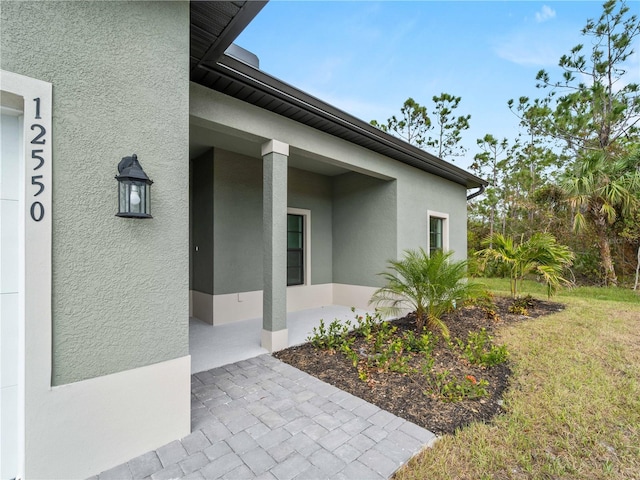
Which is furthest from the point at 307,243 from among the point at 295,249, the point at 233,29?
the point at 233,29

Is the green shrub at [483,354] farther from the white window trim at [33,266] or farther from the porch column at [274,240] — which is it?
the white window trim at [33,266]

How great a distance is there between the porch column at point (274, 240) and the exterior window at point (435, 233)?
17.5 ft

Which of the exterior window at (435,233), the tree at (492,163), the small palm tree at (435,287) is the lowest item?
the small palm tree at (435,287)

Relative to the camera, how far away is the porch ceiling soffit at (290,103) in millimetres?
3527

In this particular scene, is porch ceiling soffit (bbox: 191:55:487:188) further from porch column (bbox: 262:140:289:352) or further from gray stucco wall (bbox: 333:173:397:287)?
gray stucco wall (bbox: 333:173:397:287)

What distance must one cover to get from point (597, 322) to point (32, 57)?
31.0 feet

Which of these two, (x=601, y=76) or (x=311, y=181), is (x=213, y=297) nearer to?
(x=311, y=181)

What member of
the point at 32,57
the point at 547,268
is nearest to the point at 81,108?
the point at 32,57

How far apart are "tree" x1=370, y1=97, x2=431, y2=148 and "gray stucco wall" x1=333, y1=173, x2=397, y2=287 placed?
926 centimetres

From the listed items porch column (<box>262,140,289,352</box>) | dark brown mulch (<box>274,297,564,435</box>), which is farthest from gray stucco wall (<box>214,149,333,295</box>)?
dark brown mulch (<box>274,297,564,435</box>)

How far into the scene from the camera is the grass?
2.22 metres

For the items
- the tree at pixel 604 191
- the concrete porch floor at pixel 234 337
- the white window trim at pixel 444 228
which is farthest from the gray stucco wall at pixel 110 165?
the tree at pixel 604 191

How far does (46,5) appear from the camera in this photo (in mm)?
1978

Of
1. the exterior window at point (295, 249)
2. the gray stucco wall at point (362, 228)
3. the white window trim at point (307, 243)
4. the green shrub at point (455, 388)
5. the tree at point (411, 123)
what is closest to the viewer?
the green shrub at point (455, 388)
